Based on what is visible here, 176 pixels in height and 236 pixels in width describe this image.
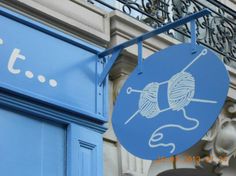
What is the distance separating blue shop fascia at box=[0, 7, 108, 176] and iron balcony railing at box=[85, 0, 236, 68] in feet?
2.82

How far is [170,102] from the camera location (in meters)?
5.62

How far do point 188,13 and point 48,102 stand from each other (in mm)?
2630

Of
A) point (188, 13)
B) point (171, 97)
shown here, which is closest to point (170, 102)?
point (171, 97)

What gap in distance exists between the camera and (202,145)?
7.96 meters

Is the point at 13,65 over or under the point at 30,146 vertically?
over

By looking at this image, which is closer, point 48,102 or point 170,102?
point 170,102

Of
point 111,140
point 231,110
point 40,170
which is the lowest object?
point 40,170

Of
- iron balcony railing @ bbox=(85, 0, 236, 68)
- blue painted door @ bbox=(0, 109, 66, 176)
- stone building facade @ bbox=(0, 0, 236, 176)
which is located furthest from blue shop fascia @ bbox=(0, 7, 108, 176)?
iron balcony railing @ bbox=(85, 0, 236, 68)

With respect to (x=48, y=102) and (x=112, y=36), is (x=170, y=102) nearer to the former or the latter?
(x=48, y=102)

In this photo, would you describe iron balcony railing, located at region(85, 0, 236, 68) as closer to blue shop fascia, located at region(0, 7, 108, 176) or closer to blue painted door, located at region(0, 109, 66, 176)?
blue shop fascia, located at region(0, 7, 108, 176)

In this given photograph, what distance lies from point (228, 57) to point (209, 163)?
4.00 feet

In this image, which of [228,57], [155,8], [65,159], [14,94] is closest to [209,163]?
[228,57]

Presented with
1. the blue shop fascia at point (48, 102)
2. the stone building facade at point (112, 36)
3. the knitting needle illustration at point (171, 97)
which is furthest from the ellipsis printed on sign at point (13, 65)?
the knitting needle illustration at point (171, 97)

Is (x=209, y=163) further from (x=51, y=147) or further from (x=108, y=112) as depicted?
(x=51, y=147)
